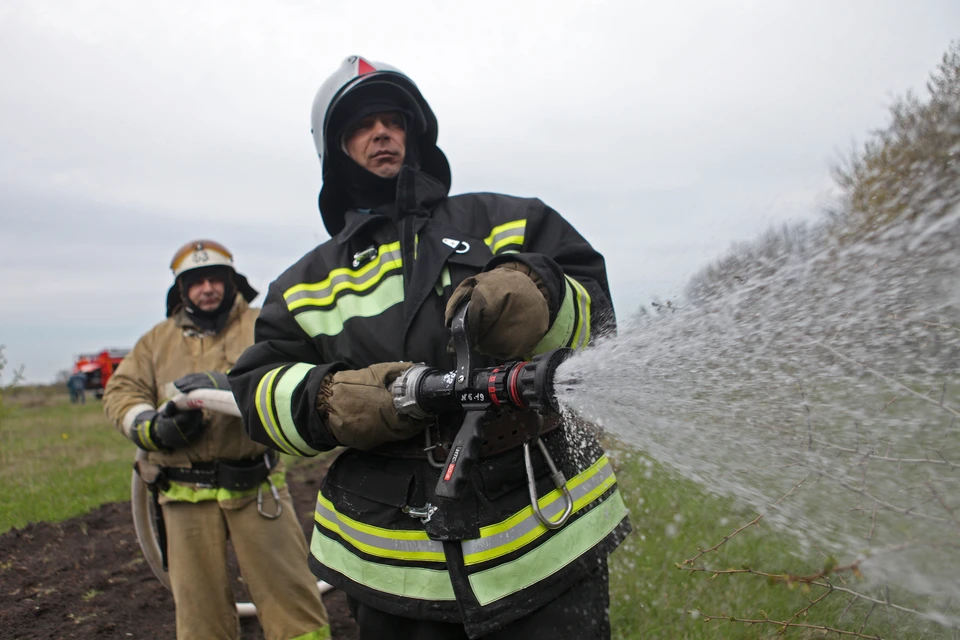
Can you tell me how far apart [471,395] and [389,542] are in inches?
20.5

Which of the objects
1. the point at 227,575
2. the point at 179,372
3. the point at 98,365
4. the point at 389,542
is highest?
the point at 98,365

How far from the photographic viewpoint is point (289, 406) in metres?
1.84

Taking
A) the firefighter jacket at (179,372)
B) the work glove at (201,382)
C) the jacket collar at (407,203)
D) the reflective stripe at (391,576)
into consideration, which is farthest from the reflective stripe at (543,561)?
the firefighter jacket at (179,372)

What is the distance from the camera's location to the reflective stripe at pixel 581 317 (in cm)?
181

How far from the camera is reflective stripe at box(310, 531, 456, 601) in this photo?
5.64ft

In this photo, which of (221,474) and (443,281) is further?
(221,474)

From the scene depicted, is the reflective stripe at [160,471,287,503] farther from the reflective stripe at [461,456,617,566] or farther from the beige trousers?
the reflective stripe at [461,456,617,566]

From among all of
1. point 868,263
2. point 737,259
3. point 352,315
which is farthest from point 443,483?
point 868,263

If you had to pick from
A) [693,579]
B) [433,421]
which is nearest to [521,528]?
[433,421]

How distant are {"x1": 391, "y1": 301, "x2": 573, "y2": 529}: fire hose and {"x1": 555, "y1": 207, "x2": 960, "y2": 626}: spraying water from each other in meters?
0.09

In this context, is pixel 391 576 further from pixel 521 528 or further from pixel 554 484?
pixel 554 484

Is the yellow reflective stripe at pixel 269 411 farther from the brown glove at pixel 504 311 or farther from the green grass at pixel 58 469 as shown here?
the green grass at pixel 58 469

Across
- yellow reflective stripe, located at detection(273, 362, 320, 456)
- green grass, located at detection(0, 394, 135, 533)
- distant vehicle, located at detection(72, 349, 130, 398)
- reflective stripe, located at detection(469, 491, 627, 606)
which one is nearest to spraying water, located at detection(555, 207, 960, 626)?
reflective stripe, located at detection(469, 491, 627, 606)

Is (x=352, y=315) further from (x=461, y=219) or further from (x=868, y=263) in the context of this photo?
(x=868, y=263)
